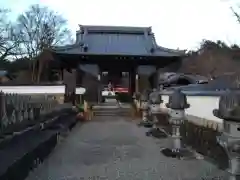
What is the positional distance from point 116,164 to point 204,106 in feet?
10.4

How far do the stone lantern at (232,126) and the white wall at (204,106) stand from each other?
4.41m

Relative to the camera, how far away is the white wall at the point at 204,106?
927 cm

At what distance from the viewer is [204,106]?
10.3 metres

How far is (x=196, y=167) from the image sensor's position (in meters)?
8.10

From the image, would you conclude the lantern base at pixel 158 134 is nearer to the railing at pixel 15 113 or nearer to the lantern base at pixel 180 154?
the lantern base at pixel 180 154

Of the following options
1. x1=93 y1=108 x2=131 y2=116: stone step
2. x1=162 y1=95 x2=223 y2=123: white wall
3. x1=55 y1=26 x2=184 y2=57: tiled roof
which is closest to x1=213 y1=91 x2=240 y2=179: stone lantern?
A: x1=162 y1=95 x2=223 y2=123: white wall

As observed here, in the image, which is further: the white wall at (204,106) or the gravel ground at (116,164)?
the white wall at (204,106)

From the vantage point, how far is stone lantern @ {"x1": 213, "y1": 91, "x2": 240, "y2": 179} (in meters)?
4.12

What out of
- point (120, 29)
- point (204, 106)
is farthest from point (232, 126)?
point (120, 29)

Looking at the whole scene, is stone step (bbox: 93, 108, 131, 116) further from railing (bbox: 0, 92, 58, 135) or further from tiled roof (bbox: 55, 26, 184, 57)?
railing (bbox: 0, 92, 58, 135)

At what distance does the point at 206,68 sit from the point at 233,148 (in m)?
34.1

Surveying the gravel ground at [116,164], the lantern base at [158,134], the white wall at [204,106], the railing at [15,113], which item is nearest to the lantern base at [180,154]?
the gravel ground at [116,164]

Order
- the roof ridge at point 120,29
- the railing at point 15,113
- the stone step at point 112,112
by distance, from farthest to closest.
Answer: the roof ridge at point 120,29, the stone step at point 112,112, the railing at point 15,113

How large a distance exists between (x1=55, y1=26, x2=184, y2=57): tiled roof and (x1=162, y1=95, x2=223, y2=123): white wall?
16.8 meters
